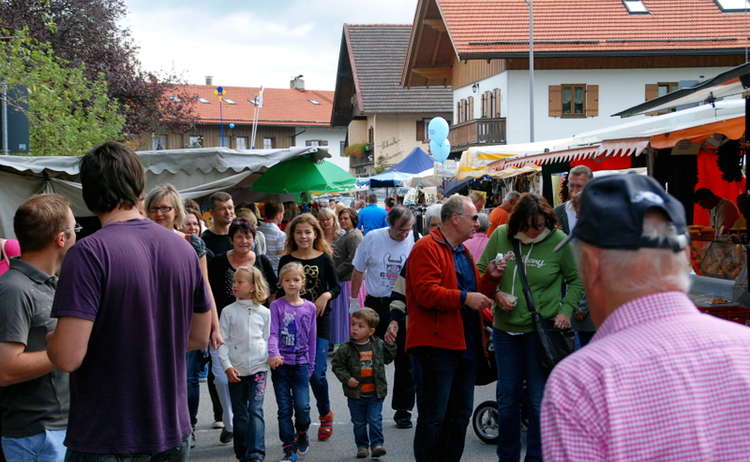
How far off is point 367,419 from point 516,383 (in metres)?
1.43

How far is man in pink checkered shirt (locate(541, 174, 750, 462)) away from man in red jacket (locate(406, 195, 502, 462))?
137 inches

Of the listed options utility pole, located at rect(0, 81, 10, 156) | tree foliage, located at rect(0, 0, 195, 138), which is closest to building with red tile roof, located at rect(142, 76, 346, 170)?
tree foliage, located at rect(0, 0, 195, 138)

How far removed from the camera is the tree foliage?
2166 cm

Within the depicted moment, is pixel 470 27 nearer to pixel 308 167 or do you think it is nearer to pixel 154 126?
pixel 154 126

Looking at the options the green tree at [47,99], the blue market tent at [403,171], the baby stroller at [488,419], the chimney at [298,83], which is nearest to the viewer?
the baby stroller at [488,419]

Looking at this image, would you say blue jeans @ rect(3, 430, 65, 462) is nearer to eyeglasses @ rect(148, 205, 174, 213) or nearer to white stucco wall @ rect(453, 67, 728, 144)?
eyeglasses @ rect(148, 205, 174, 213)

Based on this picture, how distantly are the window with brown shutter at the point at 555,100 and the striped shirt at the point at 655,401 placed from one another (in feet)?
108

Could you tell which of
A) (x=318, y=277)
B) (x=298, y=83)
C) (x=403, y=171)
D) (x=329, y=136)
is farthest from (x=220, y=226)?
(x=298, y=83)

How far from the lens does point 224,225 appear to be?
7.48 meters

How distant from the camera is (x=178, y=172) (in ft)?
33.9

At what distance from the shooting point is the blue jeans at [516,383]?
5.59 meters

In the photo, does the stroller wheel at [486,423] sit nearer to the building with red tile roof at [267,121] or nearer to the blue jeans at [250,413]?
the blue jeans at [250,413]

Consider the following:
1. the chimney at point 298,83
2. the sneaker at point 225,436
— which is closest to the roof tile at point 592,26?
the sneaker at point 225,436

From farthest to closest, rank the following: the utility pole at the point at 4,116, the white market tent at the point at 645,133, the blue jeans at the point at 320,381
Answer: the utility pole at the point at 4,116, the white market tent at the point at 645,133, the blue jeans at the point at 320,381
